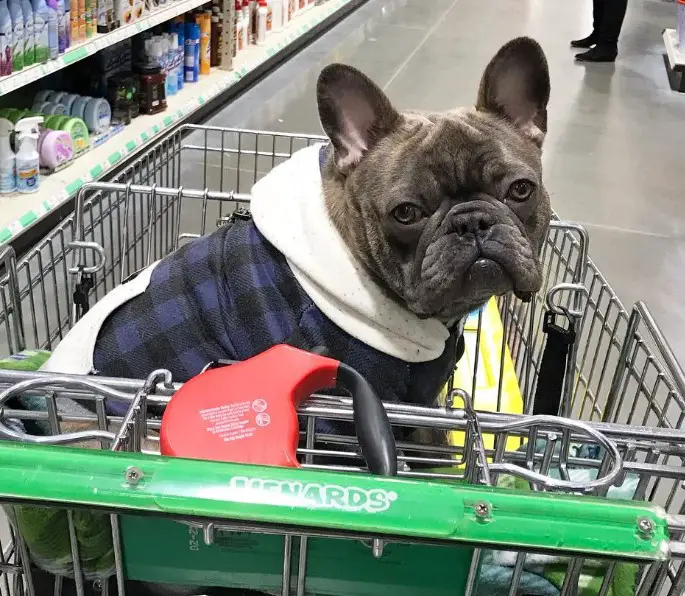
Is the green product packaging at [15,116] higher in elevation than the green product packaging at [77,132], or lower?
higher

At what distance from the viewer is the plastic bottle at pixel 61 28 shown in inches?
97.7

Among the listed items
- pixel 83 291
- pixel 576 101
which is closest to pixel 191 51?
pixel 576 101

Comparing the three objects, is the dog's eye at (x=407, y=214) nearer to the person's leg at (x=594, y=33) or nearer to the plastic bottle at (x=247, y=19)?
the plastic bottle at (x=247, y=19)

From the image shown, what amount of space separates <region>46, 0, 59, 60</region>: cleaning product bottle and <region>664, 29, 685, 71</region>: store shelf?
12.3 ft

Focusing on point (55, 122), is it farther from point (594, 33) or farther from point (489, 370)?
point (594, 33)

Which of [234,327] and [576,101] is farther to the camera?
[576,101]

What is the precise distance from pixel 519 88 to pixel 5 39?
67.4 inches

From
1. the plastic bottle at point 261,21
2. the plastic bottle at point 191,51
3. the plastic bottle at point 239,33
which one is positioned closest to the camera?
the plastic bottle at point 191,51

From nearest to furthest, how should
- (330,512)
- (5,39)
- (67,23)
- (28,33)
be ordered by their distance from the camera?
(330,512)
(5,39)
(28,33)
(67,23)

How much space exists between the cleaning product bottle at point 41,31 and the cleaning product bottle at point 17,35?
5cm

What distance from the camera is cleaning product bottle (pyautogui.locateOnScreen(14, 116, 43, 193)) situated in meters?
2.35

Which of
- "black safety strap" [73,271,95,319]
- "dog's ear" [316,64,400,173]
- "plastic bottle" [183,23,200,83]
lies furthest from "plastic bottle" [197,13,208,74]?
"dog's ear" [316,64,400,173]

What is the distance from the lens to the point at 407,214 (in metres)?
1.07

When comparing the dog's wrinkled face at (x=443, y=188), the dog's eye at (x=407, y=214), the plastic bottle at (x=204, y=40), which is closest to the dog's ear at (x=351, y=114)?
the dog's wrinkled face at (x=443, y=188)
